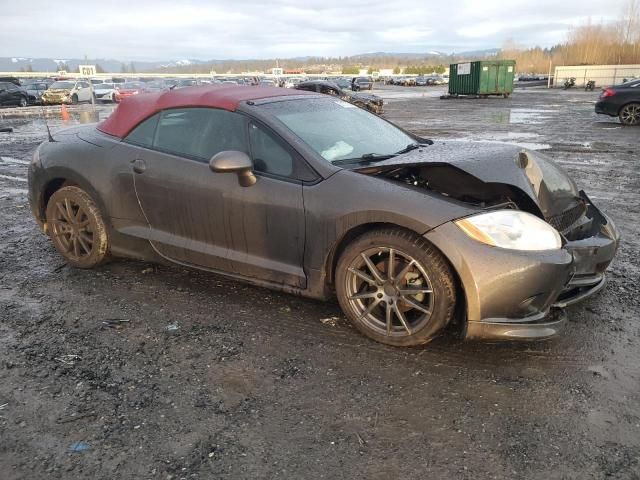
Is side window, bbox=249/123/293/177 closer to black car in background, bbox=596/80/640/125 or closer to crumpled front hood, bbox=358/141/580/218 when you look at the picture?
crumpled front hood, bbox=358/141/580/218

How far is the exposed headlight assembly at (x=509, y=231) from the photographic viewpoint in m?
2.86

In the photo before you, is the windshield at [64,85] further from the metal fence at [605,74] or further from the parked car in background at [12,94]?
the metal fence at [605,74]

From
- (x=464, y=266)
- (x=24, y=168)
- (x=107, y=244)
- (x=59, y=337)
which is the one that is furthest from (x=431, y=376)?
(x=24, y=168)

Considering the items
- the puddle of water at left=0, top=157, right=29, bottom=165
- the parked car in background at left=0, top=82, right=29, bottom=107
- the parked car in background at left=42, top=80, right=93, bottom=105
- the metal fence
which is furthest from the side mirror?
the metal fence

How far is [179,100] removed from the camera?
4.02 meters

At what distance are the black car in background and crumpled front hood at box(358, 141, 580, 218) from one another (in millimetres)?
14185

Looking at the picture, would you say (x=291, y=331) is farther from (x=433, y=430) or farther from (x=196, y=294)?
(x=433, y=430)

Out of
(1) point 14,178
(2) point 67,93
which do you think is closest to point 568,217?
(1) point 14,178

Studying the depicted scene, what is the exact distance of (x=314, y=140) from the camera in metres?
3.56

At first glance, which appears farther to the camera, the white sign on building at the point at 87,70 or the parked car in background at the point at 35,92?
the white sign on building at the point at 87,70

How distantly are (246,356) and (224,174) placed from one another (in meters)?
1.25

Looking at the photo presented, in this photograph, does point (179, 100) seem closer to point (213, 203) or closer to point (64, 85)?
point (213, 203)

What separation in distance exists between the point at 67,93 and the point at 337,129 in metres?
35.8

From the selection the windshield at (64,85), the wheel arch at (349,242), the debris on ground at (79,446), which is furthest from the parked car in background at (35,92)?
the debris on ground at (79,446)
